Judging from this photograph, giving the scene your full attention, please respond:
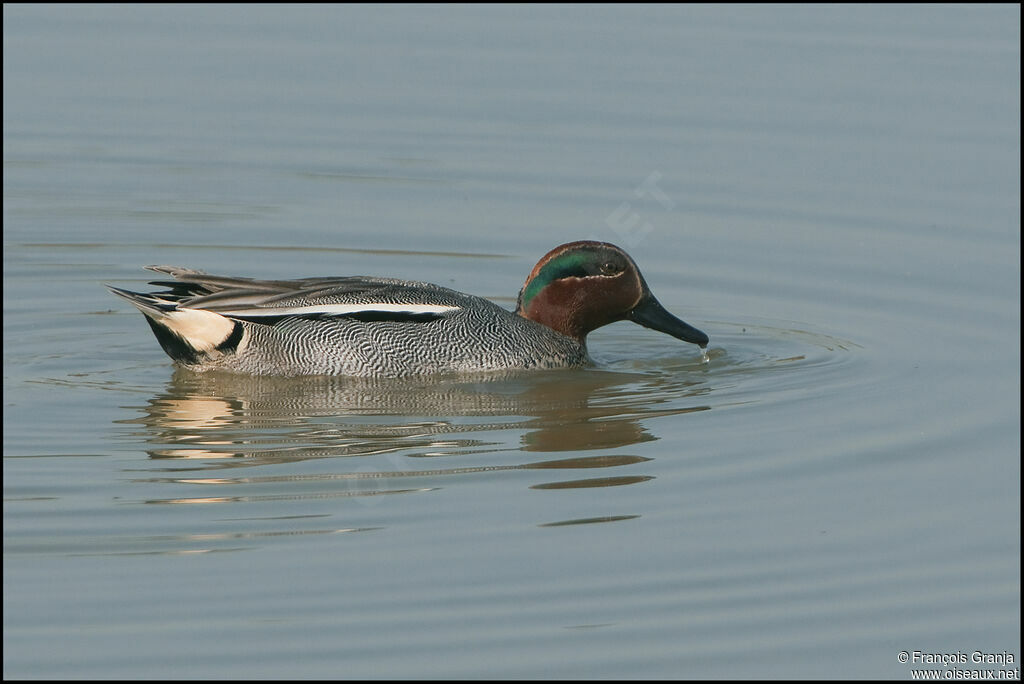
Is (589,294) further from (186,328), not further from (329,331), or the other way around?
(186,328)

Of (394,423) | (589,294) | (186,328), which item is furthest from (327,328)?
(589,294)

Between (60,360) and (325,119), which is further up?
(325,119)

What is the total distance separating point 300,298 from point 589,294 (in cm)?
200

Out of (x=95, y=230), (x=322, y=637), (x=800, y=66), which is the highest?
(x=800, y=66)

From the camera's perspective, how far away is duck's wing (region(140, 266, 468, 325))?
11.7 metres

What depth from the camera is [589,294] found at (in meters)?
12.4

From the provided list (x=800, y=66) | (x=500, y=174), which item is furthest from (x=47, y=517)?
(x=800, y=66)

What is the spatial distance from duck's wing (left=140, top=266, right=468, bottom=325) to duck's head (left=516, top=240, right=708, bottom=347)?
69cm

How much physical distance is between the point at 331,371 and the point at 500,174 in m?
4.73

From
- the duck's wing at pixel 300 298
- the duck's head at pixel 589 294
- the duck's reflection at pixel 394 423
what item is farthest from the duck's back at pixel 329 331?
the duck's head at pixel 589 294

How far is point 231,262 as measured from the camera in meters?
14.5

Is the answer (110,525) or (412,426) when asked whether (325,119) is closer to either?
(412,426)

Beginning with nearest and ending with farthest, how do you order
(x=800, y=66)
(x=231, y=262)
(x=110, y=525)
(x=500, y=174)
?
1. (x=110, y=525)
2. (x=231, y=262)
3. (x=500, y=174)
4. (x=800, y=66)

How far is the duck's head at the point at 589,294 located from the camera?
40.3ft
